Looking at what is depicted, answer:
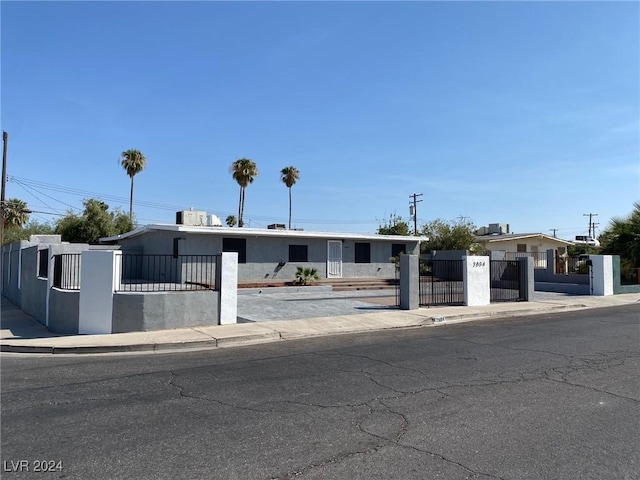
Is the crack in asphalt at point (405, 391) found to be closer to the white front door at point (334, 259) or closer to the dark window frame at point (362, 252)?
the white front door at point (334, 259)

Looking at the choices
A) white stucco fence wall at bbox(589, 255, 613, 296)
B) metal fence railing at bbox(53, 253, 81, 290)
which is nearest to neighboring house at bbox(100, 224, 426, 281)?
metal fence railing at bbox(53, 253, 81, 290)

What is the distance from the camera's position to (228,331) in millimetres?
11734

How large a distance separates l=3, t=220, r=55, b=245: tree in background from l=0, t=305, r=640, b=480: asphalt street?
120 ft

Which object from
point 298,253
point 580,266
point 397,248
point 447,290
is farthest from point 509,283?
point 298,253

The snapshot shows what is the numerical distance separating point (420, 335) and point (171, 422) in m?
7.73

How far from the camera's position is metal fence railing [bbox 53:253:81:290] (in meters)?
13.2

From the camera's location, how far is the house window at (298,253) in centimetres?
2606

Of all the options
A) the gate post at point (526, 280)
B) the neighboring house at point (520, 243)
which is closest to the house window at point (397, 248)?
the gate post at point (526, 280)

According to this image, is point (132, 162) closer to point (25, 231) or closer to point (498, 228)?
point (25, 231)

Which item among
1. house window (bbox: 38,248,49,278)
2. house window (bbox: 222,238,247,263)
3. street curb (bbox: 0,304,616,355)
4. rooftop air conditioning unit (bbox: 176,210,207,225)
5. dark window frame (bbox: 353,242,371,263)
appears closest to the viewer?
street curb (bbox: 0,304,616,355)

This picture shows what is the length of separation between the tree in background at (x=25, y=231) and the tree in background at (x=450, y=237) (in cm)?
3269

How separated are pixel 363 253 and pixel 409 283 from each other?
12.5 meters

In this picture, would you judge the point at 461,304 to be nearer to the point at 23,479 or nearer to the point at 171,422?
the point at 171,422

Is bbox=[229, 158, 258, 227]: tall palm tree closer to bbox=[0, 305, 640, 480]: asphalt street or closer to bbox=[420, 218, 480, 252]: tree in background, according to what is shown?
bbox=[420, 218, 480, 252]: tree in background
